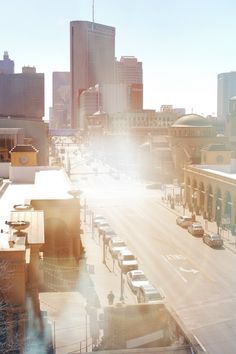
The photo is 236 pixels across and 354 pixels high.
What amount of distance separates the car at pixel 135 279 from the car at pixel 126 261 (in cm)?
158

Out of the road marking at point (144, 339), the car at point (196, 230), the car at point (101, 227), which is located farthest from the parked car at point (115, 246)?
the road marking at point (144, 339)

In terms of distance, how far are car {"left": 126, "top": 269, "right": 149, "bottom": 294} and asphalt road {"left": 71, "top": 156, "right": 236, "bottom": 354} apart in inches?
57.6

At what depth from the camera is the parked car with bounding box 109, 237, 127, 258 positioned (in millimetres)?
47000

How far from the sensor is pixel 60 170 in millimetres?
61750

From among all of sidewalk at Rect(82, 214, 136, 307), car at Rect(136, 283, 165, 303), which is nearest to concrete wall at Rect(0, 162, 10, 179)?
sidewalk at Rect(82, 214, 136, 307)

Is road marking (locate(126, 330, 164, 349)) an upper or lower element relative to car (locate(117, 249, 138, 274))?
upper

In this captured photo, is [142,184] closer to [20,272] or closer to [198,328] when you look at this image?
[198,328]

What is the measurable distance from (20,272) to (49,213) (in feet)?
51.5

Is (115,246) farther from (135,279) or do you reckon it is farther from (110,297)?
(110,297)

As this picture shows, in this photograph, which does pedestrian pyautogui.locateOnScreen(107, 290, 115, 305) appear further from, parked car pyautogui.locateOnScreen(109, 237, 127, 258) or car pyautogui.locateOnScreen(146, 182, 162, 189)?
car pyautogui.locateOnScreen(146, 182, 162, 189)

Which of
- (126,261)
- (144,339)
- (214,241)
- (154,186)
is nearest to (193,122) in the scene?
(154,186)

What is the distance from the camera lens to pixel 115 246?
1929 inches

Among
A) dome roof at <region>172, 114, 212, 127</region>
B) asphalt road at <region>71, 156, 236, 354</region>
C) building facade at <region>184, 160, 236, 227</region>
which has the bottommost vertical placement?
asphalt road at <region>71, 156, 236, 354</region>

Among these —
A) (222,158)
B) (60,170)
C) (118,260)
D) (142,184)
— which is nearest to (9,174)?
(60,170)
